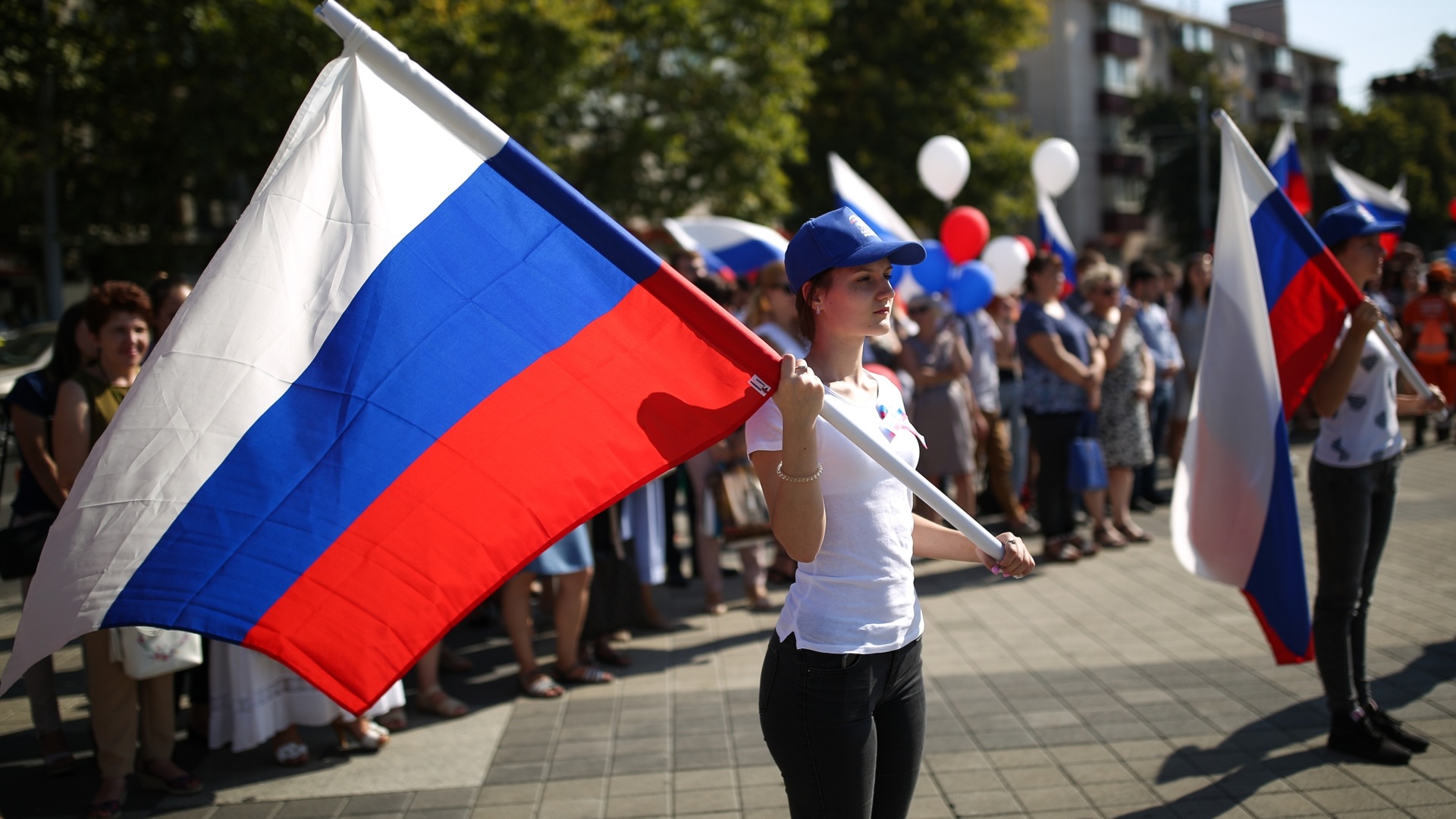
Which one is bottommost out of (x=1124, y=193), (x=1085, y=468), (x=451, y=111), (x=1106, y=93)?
(x=1085, y=468)

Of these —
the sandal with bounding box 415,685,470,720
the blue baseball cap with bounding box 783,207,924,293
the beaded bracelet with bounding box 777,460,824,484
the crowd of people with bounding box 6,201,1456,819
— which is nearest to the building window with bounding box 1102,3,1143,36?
the crowd of people with bounding box 6,201,1456,819

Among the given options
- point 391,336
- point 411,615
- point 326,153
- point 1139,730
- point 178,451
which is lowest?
point 1139,730

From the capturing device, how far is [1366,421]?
14.4ft

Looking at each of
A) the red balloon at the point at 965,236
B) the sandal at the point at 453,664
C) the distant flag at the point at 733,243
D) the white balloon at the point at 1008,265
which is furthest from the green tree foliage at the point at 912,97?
the sandal at the point at 453,664

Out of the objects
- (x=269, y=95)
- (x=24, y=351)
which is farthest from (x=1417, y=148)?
(x=24, y=351)

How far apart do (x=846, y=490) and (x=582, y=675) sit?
11.7ft

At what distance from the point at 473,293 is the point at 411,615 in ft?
2.44

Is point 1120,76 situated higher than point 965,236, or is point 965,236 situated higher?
point 1120,76

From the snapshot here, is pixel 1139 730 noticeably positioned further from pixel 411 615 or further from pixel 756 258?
pixel 756 258

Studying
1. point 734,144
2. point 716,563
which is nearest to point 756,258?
point 716,563

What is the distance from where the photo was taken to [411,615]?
2.60 m

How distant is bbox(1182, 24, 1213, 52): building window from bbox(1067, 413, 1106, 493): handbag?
199 feet

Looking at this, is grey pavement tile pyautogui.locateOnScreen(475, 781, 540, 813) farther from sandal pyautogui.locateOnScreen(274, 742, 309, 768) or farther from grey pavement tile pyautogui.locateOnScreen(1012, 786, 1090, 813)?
grey pavement tile pyautogui.locateOnScreen(1012, 786, 1090, 813)

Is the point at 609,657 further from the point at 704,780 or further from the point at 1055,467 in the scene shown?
the point at 1055,467
